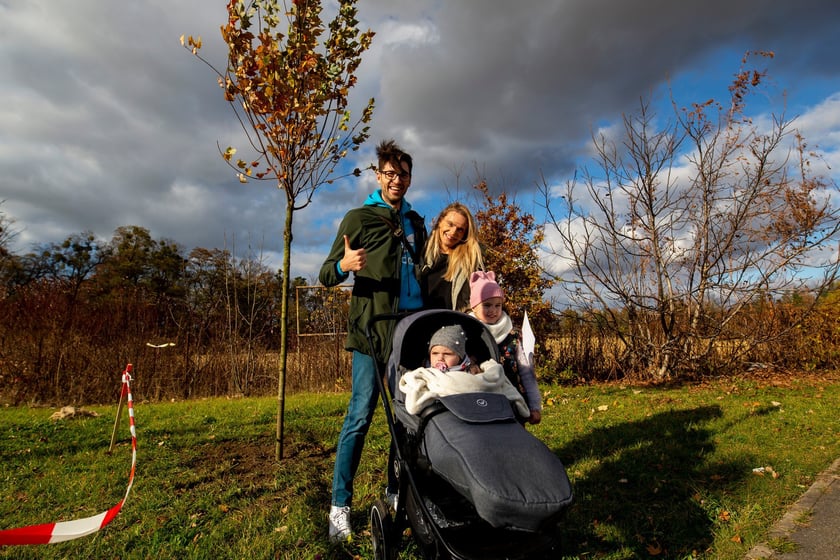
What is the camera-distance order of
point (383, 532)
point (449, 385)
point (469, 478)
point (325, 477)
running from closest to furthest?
point (469, 478) → point (449, 385) → point (383, 532) → point (325, 477)

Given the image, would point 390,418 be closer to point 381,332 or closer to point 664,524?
point 381,332

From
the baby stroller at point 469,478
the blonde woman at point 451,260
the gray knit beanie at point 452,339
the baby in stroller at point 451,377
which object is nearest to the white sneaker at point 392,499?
the baby stroller at point 469,478

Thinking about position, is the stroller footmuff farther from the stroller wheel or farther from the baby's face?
the stroller wheel

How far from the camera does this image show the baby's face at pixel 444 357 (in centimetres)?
250

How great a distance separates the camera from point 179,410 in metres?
8.35

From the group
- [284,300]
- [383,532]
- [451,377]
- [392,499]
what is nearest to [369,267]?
[451,377]

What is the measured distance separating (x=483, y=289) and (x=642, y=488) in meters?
2.58

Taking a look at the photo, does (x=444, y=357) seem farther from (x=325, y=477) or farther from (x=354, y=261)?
(x=325, y=477)

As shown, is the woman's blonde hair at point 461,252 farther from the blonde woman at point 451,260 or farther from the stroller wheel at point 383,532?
the stroller wheel at point 383,532

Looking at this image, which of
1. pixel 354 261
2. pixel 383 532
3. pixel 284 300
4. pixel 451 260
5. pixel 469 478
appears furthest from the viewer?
pixel 284 300

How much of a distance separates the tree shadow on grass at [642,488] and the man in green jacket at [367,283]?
1486mm

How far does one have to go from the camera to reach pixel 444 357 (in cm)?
251

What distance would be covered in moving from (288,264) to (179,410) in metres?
5.31

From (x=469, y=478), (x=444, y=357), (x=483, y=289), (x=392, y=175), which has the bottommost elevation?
(x=469, y=478)
